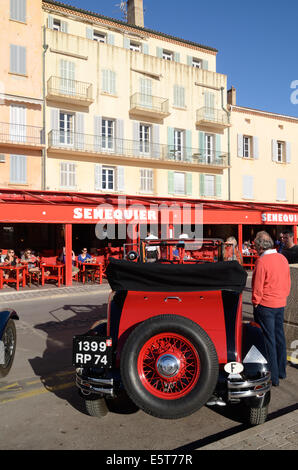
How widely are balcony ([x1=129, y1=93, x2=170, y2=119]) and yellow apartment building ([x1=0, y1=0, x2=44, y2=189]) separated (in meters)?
5.84

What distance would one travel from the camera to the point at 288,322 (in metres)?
7.67

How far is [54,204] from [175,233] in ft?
26.3

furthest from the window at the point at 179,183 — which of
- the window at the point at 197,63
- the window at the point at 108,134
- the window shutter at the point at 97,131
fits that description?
the window at the point at 197,63

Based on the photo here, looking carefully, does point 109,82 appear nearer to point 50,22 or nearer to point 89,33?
point 89,33

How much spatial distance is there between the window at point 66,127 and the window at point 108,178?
270 cm

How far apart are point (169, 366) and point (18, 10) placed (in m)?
24.5

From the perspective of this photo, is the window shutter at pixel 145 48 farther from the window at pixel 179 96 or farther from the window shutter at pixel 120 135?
the window shutter at pixel 120 135

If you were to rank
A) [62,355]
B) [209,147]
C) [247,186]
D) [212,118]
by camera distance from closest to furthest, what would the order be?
[62,355] → [212,118] → [209,147] → [247,186]

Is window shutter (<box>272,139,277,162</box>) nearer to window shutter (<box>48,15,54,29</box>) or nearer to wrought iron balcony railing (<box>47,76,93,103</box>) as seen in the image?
wrought iron balcony railing (<box>47,76,93,103</box>)

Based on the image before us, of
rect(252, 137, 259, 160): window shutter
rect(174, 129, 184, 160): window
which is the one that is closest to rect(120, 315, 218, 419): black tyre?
rect(174, 129, 184, 160): window

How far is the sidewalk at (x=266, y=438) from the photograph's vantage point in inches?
122

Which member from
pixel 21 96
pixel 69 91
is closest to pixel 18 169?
pixel 21 96

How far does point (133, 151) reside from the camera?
24.6 metres
